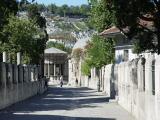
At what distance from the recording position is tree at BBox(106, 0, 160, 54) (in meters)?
19.8

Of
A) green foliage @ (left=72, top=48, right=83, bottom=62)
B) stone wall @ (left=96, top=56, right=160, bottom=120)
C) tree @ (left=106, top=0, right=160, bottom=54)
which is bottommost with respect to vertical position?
stone wall @ (left=96, top=56, right=160, bottom=120)

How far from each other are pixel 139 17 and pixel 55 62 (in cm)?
12275

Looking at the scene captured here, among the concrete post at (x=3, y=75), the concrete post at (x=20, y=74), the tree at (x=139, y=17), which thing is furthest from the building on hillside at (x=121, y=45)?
the tree at (x=139, y=17)

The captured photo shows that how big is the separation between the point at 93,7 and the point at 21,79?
32.9ft

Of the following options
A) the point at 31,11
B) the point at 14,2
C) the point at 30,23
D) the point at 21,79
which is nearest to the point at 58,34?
the point at 31,11

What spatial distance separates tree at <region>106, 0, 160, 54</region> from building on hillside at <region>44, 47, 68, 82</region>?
376ft

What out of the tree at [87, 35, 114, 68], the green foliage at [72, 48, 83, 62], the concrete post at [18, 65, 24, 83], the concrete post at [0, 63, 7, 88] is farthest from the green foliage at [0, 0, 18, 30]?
the green foliage at [72, 48, 83, 62]

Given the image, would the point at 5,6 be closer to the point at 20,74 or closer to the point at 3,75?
the point at 3,75

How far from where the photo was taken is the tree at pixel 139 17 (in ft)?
64.8

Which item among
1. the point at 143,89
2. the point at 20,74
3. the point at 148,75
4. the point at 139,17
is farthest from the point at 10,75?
the point at 139,17

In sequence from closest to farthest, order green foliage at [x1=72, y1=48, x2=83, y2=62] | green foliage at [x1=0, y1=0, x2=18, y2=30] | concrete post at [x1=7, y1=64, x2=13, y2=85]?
green foliage at [x1=0, y1=0, x2=18, y2=30] → concrete post at [x1=7, y1=64, x2=13, y2=85] → green foliage at [x1=72, y1=48, x2=83, y2=62]

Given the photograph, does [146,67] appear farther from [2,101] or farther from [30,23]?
[30,23]

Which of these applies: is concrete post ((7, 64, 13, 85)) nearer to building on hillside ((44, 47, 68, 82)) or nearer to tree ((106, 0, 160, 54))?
tree ((106, 0, 160, 54))

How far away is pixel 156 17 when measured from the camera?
19875 millimetres
